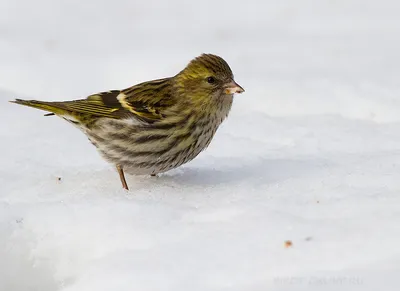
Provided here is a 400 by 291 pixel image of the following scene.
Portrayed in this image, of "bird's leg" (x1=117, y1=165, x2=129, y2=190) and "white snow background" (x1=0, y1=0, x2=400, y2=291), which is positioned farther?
"bird's leg" (x1=117, y1=165, x2=129, y2=190)

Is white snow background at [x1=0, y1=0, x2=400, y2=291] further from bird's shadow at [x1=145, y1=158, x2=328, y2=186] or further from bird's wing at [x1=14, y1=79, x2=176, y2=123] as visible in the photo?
bird's wing at [x1=14, y1=79, x2=176, y2=123]

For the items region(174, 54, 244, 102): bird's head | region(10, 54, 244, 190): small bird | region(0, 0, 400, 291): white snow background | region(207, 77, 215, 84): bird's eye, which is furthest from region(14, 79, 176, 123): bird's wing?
region(0, 0, 400, 291): white snow background

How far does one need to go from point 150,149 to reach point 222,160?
821 mm

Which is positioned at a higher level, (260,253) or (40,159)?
(260,253)

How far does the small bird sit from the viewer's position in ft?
19.9

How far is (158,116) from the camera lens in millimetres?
6152

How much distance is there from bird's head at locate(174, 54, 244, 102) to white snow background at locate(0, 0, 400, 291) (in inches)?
20.9

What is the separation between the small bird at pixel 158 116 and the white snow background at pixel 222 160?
7.8 inches

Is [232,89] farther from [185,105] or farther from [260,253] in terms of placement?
[260,253]

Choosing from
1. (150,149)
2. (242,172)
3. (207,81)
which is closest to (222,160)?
(242,172)

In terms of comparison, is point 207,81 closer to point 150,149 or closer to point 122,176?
point 150,149

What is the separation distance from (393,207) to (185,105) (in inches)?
65.3

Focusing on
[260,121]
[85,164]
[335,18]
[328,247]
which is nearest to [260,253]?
[328,247]

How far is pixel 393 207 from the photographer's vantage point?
5.14 m
